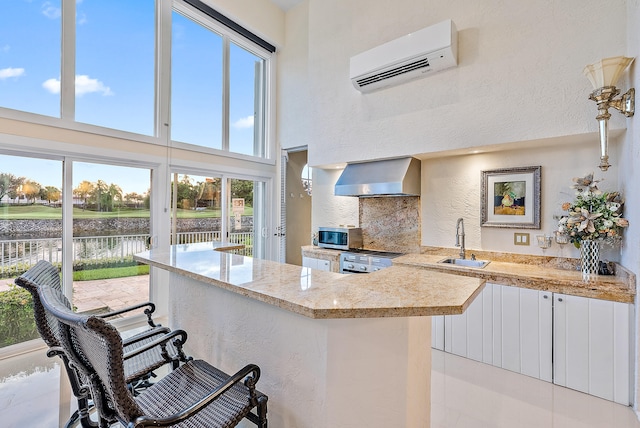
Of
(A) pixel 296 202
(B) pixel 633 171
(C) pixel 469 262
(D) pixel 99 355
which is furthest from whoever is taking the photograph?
(A) pixel 296 202

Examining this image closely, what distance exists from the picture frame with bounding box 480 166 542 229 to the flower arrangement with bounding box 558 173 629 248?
0.36 m

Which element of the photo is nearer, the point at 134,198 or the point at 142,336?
the point at 142,336

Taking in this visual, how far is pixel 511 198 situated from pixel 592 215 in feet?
2.43

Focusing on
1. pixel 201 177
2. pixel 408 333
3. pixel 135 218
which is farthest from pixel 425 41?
pixel 135 218

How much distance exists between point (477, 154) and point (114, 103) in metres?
4.11

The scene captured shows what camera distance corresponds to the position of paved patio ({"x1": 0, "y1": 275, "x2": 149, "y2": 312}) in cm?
324

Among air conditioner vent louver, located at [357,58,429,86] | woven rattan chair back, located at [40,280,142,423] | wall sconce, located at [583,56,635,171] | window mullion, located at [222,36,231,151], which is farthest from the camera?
window mullion, located at [222,36,231,151]

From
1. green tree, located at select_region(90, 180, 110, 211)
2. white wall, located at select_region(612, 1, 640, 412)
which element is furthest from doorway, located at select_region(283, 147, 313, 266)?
white wall, located at select_region(612, 1, 640, 412)

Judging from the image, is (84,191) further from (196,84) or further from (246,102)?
(246,102)

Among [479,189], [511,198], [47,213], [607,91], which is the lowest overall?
[47,213]

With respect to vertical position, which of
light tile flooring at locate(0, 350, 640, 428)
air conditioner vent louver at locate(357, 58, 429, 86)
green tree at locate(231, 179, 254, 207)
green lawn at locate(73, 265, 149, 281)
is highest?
air conditioner vent louver at locate(357, 58, 429, 86)

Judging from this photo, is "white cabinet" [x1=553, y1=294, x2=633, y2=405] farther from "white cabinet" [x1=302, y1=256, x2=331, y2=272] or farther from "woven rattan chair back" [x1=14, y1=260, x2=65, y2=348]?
Result: "woven rattan chair back" [x1=14, y1=260, x2=65, y2=348]

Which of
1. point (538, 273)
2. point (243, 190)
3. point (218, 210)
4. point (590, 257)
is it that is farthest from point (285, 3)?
point (590, 257)

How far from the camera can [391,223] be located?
3.96 meters
